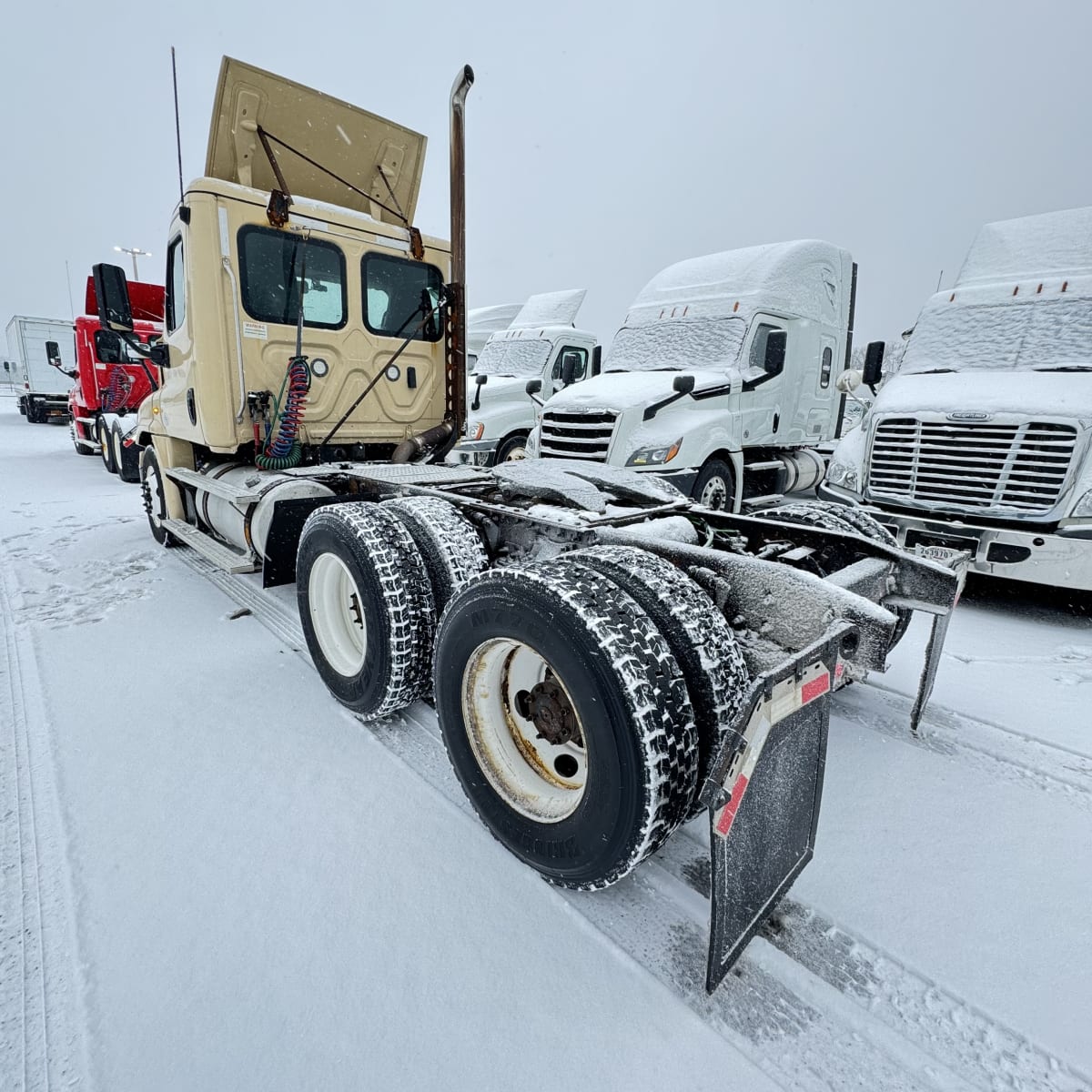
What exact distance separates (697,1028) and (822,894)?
0.64 m

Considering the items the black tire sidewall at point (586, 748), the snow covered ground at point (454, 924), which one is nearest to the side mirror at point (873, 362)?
the snow covered ground at point (454, 924)

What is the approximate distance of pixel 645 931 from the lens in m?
1.73

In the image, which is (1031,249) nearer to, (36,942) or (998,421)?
(998,421)

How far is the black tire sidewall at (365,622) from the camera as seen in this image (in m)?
2.52

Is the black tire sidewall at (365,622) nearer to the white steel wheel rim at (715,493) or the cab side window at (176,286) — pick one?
the cab side window at (176,286)

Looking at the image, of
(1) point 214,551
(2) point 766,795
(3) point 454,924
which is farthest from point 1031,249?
(1) point 214,551

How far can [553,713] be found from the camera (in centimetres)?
195

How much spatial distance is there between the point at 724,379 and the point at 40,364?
2514cm

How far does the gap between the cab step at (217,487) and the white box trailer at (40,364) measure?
20883 millimetres

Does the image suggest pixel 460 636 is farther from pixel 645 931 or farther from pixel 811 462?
pixel 811 462

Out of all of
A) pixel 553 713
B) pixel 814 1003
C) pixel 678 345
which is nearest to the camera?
pixel 814 1003

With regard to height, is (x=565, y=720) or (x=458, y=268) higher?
(x=458, y=268)

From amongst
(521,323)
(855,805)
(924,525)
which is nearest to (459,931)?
(855,805)

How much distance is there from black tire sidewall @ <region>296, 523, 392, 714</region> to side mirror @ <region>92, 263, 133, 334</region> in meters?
2.64
